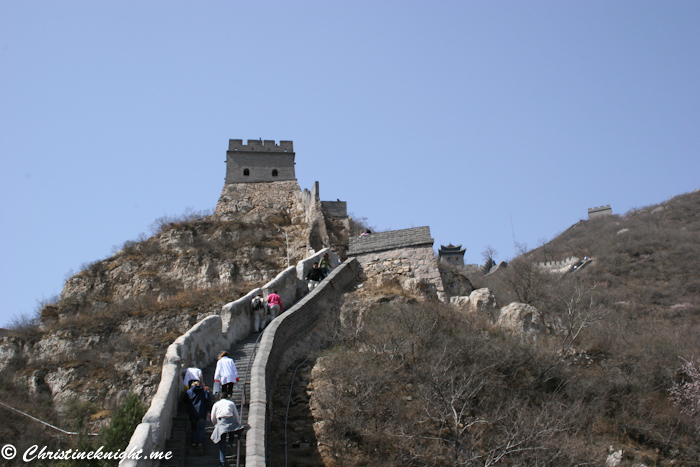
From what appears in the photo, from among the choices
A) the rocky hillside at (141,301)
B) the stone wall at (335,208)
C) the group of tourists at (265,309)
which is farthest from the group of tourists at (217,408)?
the stone wall at (335,208)

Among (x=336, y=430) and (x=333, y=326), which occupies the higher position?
(x=333, y=326)

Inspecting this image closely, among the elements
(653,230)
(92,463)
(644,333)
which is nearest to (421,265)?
(644,333)

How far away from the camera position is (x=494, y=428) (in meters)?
11.2

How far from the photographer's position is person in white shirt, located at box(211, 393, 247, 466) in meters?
7.92

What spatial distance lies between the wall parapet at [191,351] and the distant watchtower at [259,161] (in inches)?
1002

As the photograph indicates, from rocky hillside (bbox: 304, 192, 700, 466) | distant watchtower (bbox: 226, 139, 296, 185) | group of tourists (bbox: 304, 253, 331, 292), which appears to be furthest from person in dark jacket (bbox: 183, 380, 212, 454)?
distant watchtower (bbox: 226, 139, 296, 185)

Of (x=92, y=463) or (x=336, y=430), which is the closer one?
(x=336, y=430)

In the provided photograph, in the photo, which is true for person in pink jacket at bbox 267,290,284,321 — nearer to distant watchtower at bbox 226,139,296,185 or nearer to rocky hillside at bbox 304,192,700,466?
rocky hillside at bbox 304,192,700,466

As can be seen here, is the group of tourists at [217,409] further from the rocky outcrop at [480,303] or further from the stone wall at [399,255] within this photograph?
the stone wall at [399,255]

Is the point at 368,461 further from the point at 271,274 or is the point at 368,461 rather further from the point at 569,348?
the point at 271,274

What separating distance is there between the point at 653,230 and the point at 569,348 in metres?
40.1

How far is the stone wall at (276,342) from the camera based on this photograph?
8227 millimetres

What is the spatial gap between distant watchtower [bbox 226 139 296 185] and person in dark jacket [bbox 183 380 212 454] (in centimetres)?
3334

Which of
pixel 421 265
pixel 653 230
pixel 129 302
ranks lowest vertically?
pixel 421 265
